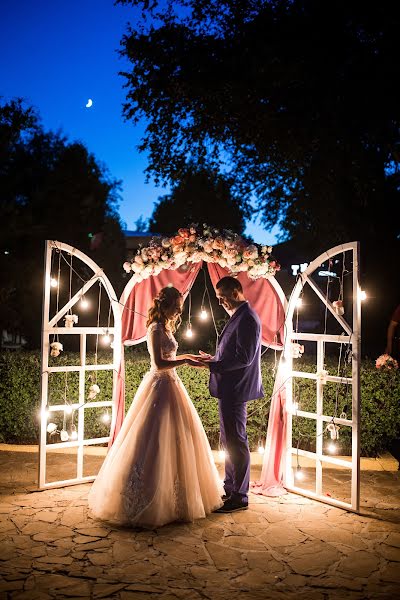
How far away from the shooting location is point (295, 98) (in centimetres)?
1180

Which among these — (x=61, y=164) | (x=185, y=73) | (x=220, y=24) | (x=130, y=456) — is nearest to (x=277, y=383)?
(x=130, y=456)

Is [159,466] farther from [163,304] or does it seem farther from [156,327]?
[163,304]

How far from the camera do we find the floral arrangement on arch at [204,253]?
6043 millimetres

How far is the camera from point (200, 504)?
4859mm

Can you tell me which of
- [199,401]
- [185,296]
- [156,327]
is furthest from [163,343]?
[199,401]

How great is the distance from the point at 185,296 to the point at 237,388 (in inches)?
59.3

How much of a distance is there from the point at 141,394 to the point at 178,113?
973cm

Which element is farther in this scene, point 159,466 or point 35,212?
point 35,212

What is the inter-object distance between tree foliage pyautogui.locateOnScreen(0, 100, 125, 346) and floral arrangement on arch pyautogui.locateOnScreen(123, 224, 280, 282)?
462 inches

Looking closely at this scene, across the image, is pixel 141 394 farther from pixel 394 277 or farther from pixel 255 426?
pixel 394 277

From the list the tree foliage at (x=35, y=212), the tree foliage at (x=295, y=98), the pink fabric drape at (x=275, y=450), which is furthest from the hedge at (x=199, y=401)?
the tree foliage at (x=35, y=212)

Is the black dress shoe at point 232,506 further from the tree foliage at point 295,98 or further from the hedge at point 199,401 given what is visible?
the tree foliage at point 295,98

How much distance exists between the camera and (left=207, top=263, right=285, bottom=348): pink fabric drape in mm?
6449

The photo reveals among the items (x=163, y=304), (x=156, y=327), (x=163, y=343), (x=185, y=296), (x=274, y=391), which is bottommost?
(x=274, y=391)
